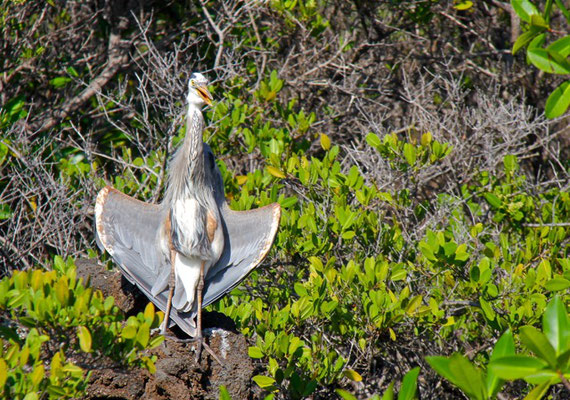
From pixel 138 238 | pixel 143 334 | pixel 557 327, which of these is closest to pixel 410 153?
pixel 138 238

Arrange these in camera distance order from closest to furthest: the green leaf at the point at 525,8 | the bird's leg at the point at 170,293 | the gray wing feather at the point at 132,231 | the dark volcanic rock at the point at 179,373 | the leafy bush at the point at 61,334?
the green leaf at the point at 525,8, the leafy bush at the point at 61,334, the dark volcanic rock at the point at 179,373, the bird's leg at the point at 170,293, the gray wing feather at the point at 132,231

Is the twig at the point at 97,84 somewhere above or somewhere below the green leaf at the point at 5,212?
above

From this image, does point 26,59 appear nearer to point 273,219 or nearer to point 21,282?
point 273,219

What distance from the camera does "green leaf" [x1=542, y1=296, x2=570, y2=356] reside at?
2627mm

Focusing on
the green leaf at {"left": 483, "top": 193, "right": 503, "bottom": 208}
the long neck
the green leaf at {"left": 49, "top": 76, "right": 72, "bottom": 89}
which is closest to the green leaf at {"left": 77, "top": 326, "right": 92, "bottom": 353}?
the long neck

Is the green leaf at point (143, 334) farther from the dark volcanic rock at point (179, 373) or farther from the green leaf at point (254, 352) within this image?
the green leaf at point (254, 352)

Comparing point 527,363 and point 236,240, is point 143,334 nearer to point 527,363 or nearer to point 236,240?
point 527,363

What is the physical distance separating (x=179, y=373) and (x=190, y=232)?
1310 millimetres

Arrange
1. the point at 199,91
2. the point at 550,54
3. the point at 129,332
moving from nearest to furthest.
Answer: the point at 550,54
the point at 129,332
the point at 199,91

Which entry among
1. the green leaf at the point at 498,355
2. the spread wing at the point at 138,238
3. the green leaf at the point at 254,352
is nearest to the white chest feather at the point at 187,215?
the spread wing at the point at 138,238

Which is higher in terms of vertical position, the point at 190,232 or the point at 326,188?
the point at 326,188

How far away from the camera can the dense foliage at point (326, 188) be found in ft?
11.6

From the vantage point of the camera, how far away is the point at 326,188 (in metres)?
5.49

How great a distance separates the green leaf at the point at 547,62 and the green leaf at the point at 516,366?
113 centimetres
